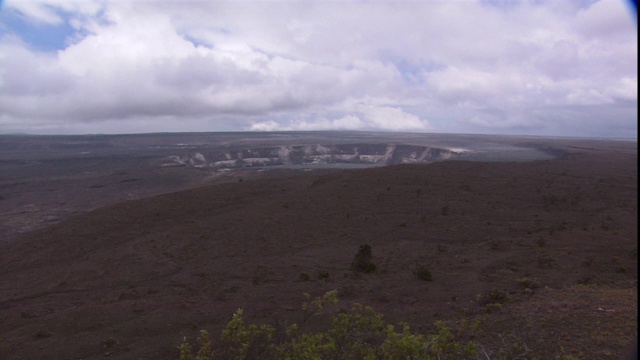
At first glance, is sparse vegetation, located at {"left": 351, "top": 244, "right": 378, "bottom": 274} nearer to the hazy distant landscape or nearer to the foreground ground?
the foreground ground

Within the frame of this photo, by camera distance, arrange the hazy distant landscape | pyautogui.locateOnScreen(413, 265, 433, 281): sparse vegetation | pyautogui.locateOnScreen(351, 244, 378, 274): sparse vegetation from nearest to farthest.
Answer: pyautogui.locateOnScreen(413, 265, 433, 281): sparse vegetation
pyautogui.locateOnScreen(351, 244, 378, 274): sparse vegetation
the hazy distant landscape

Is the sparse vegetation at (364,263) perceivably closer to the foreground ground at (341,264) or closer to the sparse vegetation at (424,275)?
the foreground ground at (341,264)

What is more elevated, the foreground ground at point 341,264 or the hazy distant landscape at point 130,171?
the foreground ground at point 341,264

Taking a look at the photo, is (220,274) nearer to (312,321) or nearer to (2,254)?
(312,321)

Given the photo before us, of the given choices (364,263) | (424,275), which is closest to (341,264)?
(364,263)

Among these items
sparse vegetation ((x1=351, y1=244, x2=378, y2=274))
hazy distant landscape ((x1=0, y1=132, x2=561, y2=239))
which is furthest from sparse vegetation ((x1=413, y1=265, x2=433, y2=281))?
hazy distant landscape ((x1=0, y1=132, x2=561, y2=239))

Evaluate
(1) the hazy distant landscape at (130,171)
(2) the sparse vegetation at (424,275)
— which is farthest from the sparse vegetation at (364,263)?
(1) the hazy distant landscape at (130,171)

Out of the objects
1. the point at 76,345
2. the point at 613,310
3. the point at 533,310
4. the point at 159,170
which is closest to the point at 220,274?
the point at 76,345

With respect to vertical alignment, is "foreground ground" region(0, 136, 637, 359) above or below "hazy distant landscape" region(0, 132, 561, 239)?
above
